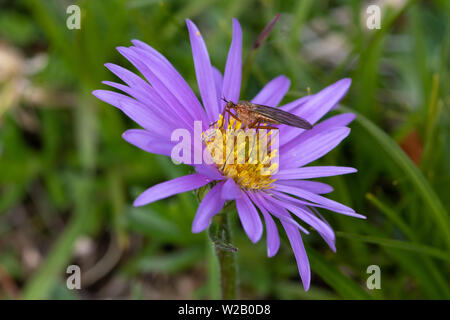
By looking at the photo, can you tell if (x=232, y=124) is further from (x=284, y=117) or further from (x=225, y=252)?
(x=225, y=252)

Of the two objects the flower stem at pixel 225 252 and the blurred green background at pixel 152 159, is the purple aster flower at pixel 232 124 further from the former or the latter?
the blurred green background at pixel 152 159

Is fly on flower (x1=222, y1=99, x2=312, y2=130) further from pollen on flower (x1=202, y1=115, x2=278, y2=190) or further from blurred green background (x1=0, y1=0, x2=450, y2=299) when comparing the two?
blurred green background (x1=0, y1=0, x2=450, y2=299)

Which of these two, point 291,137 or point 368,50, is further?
point 368,50

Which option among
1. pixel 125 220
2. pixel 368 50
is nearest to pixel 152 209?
pixel 125 220

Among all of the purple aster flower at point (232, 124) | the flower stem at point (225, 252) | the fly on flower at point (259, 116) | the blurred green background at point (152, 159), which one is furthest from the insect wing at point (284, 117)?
the blurred green background at point (152, 159)

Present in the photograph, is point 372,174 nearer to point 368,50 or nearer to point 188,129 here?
point 368,50

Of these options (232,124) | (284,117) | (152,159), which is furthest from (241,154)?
(152,159)
